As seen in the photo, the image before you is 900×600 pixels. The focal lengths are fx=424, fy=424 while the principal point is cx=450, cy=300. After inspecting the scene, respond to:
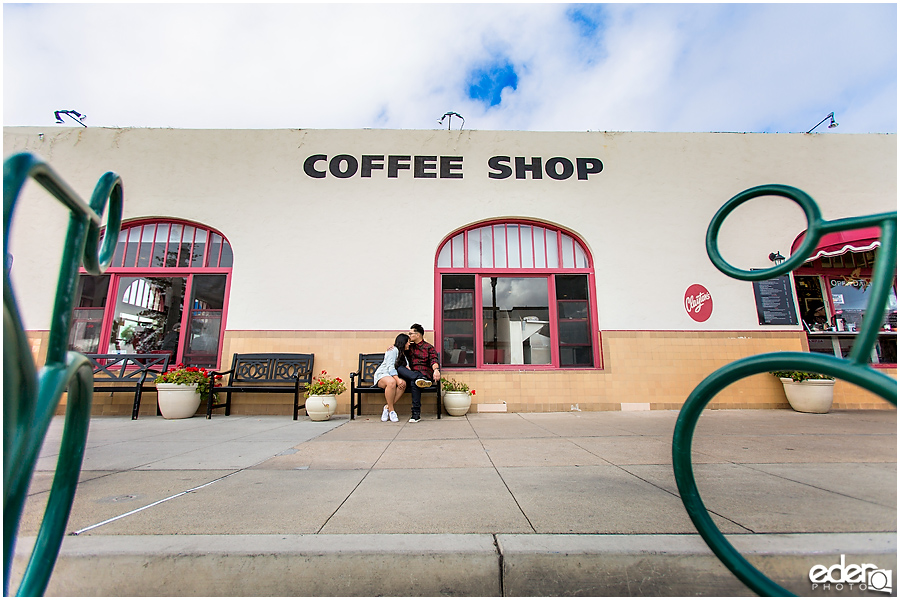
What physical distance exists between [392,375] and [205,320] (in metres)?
3.29

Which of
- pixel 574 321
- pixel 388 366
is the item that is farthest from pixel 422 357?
pixel 574 321

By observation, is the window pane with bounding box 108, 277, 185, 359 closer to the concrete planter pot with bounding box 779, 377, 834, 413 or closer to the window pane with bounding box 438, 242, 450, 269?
the window pane with bounding box 438, 242, 450, 269

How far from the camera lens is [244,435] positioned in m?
4.36

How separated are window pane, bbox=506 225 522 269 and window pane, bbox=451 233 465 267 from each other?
0.74 metres

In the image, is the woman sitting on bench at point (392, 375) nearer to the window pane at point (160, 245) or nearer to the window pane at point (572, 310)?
the window pane at point (572, 310)

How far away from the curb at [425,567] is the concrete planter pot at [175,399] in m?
4.58

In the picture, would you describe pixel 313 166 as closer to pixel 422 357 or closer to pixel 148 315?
pixel 148 315

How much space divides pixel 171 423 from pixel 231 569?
466 cm

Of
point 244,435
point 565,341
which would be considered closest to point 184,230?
point 244,435

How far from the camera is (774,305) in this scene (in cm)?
665

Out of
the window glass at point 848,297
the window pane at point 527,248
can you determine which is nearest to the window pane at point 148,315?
the window pane at point 527,248

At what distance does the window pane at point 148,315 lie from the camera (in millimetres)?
6707

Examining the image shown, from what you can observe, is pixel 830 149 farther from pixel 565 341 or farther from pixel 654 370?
pixel 565 341

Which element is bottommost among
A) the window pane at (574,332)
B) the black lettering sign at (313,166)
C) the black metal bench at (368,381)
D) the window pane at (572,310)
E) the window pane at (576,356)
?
the black metal bench at (368,381)
